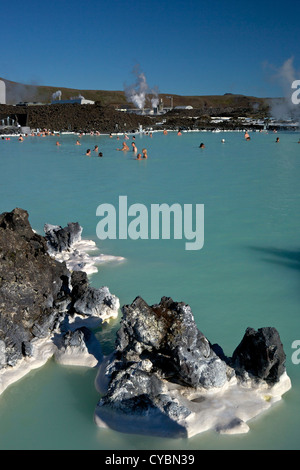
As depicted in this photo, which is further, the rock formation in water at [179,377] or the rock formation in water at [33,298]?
the rock formation in water at [33,298]

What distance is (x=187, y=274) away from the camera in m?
7.71

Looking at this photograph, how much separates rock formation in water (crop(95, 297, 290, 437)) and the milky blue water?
5.6 inches

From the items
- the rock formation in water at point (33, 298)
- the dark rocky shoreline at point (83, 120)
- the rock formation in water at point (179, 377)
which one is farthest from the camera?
the dark rocky shoreline at point (83, 120)

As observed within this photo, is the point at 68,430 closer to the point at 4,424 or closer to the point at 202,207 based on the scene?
the point at 4,424

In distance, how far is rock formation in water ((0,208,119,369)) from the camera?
16.4 feet

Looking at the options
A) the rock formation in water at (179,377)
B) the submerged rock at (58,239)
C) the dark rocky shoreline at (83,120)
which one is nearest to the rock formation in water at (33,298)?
the rock formation in water at (179,377)

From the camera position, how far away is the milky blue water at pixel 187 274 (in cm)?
402

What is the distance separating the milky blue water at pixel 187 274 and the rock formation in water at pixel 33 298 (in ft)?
1.18

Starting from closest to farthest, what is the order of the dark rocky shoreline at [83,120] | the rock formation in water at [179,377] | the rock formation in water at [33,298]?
the rock formation in water at [179,377] < the rock formation in water at [33,298] < the dark rocky shoreline at [83,120]

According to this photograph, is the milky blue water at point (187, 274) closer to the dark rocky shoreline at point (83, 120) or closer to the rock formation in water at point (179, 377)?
the rock formation in water at point (179, 377)

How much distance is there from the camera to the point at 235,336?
5.59 m

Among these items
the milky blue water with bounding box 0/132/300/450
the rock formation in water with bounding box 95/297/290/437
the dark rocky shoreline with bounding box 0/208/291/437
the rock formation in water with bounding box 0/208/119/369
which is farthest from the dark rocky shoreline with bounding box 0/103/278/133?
the rock formation in water with bounding box 95/297/290/437
